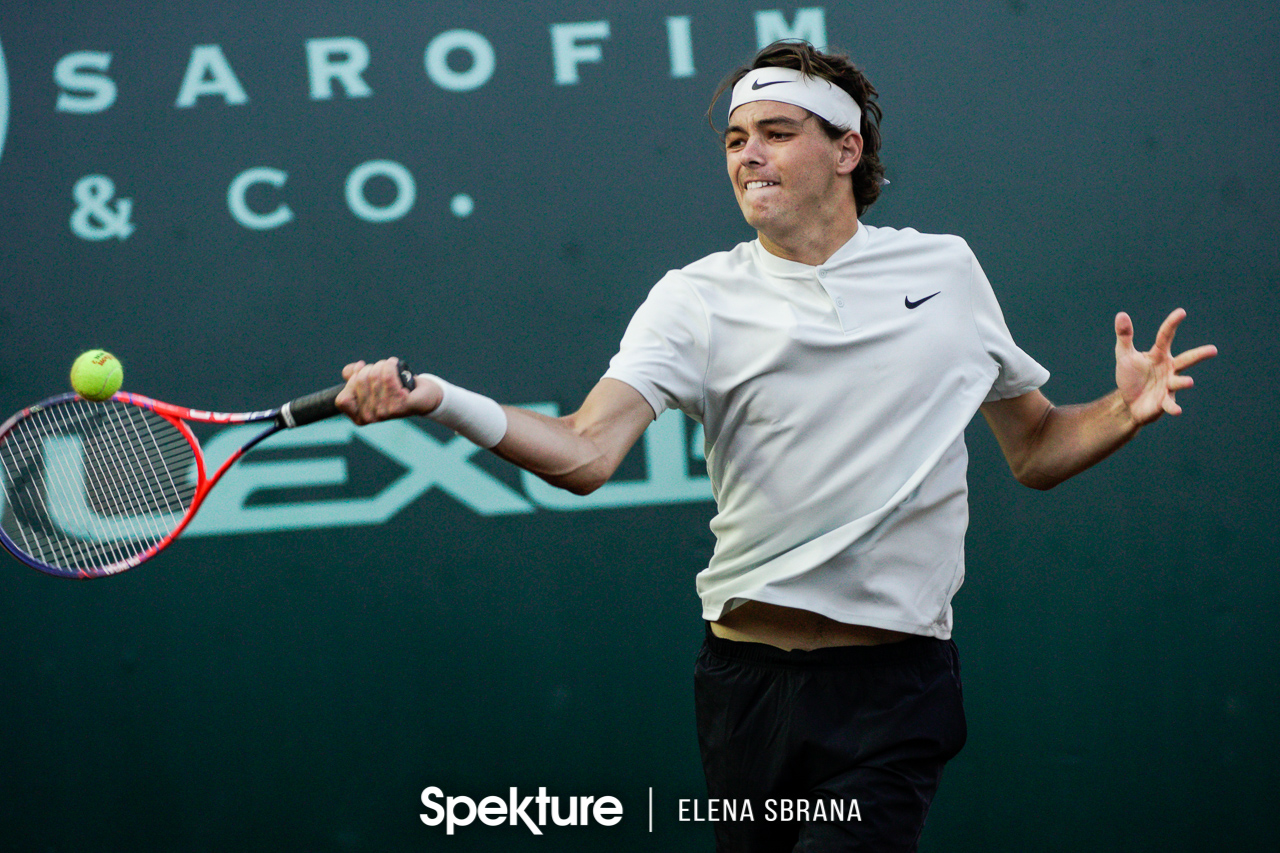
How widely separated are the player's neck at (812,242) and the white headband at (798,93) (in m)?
0.19

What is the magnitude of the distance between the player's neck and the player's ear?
0.11 meters

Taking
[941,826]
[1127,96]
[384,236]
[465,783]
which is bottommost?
[941,826]

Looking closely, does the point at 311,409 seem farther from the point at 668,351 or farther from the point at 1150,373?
the point at 1150,373

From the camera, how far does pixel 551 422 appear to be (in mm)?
1473

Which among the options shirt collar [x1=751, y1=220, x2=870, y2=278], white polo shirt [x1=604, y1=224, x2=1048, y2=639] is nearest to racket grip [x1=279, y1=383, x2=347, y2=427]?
white polo shirt [x1=604, y1=224, x2=1048, y2=639]

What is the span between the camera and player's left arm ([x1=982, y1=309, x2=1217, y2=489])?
170cm

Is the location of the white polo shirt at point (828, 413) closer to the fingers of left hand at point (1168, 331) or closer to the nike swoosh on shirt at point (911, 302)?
the nike swoosh on shirt at point (911, 302)

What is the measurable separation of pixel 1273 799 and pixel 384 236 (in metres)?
2.61

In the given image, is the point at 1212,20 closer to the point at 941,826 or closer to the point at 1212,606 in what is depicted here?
the point at 1212,606

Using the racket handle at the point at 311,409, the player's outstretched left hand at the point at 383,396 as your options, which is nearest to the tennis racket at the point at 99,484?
the racket handle at the point at 311,409

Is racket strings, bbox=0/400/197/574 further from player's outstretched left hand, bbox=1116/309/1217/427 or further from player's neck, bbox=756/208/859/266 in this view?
player's outstretched left hand, bbox=1116/309/1217/427

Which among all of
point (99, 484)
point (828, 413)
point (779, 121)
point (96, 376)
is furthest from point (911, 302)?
point (99, 484)

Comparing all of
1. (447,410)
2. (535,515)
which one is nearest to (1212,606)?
(535,515)

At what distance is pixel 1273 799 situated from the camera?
2.69m
